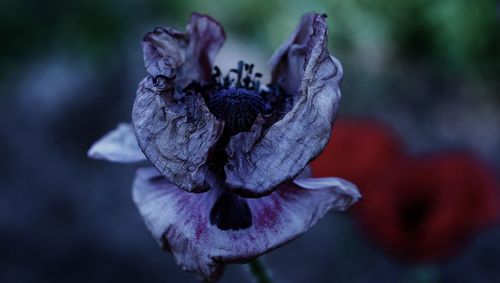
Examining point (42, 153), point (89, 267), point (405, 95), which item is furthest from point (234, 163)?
point (405, 95)

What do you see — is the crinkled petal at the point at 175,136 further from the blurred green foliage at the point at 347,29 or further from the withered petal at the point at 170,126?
the blurred green foliage at the point at 347,29

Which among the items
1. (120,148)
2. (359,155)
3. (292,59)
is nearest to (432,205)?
(359,155)

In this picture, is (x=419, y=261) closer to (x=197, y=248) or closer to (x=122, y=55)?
(x=197, y=248)

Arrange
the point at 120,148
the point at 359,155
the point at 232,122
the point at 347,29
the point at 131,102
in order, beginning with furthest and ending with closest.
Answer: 1. the point at 347,29
2. the point at 131,102
3. the point at 359,155
4. the point at 120,148
5. the point at 232,122

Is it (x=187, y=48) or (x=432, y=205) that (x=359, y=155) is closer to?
(x=432, y=205)

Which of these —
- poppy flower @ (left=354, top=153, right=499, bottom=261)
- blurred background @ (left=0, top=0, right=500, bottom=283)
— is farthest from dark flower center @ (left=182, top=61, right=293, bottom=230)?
blurred background @ (left=0, top=0, right=500, bottom=283)

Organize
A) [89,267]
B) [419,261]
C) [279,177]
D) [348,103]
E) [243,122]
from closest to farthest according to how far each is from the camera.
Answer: [279,177], [243,122], [419,261], [89,267], [348,103]
